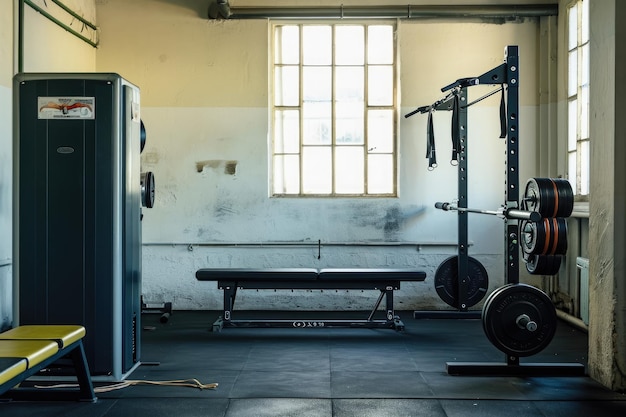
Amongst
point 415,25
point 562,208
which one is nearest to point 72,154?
point 562,208

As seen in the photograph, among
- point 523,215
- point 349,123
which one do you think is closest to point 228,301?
point 349,123

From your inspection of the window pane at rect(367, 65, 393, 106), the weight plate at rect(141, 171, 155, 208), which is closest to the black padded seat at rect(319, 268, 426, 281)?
the weight plate at rect(141, 171, 155, 208)

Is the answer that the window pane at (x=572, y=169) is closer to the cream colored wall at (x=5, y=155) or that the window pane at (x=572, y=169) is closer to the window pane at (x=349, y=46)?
the window pane at (x=349, y=46)

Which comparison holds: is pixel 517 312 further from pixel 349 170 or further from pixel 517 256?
pixel 349 170

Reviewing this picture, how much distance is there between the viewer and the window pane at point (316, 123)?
6555mm

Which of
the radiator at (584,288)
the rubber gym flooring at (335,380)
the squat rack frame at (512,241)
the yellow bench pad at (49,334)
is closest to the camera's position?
the yellow bench pad at (49,334)

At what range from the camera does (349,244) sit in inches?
254

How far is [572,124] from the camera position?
19.8 feet

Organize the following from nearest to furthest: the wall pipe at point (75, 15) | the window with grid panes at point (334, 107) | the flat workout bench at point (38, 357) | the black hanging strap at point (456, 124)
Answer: the flat workout bench at point (38, 357), the black hanging strap at point (456, 124), the wall pipe at point (75, 15), the window with grid panes at point (334, 107)

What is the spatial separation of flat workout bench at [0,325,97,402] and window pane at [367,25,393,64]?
13.8 ft

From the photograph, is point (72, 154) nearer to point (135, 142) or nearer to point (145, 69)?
point (135, 142)

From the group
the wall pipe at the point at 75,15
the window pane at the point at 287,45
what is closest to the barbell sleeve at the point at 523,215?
the window pane at the point at 287,45

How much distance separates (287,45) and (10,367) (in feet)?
15.3

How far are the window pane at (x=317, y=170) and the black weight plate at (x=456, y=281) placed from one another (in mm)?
1440
